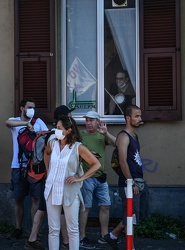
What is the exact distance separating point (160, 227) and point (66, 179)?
2546mm

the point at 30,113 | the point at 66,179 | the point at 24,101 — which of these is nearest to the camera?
the point at 66,179

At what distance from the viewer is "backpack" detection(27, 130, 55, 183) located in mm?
7238

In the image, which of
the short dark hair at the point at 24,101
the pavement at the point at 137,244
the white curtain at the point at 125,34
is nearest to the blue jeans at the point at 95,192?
the pavement at the point at 137,244

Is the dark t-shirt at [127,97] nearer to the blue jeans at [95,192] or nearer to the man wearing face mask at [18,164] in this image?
the man wearing face mask at [18,164]

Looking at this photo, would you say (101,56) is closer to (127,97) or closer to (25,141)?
(127,97)

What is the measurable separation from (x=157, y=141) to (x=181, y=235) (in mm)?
1431

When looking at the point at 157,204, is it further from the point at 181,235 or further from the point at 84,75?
the point at 84,75

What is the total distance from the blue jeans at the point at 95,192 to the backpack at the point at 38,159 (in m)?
0.72

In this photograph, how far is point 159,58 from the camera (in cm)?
862

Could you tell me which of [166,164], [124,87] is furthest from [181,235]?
[124,87]

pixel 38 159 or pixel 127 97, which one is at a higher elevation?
pixel 127 97

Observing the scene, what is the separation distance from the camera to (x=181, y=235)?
27.0ft

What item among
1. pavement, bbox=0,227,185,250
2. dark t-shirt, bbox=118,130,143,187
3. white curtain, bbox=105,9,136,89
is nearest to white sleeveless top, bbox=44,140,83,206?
dark t-shirt, bbox=118,130,143,187

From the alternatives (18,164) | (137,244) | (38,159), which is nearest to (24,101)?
(18,164)
